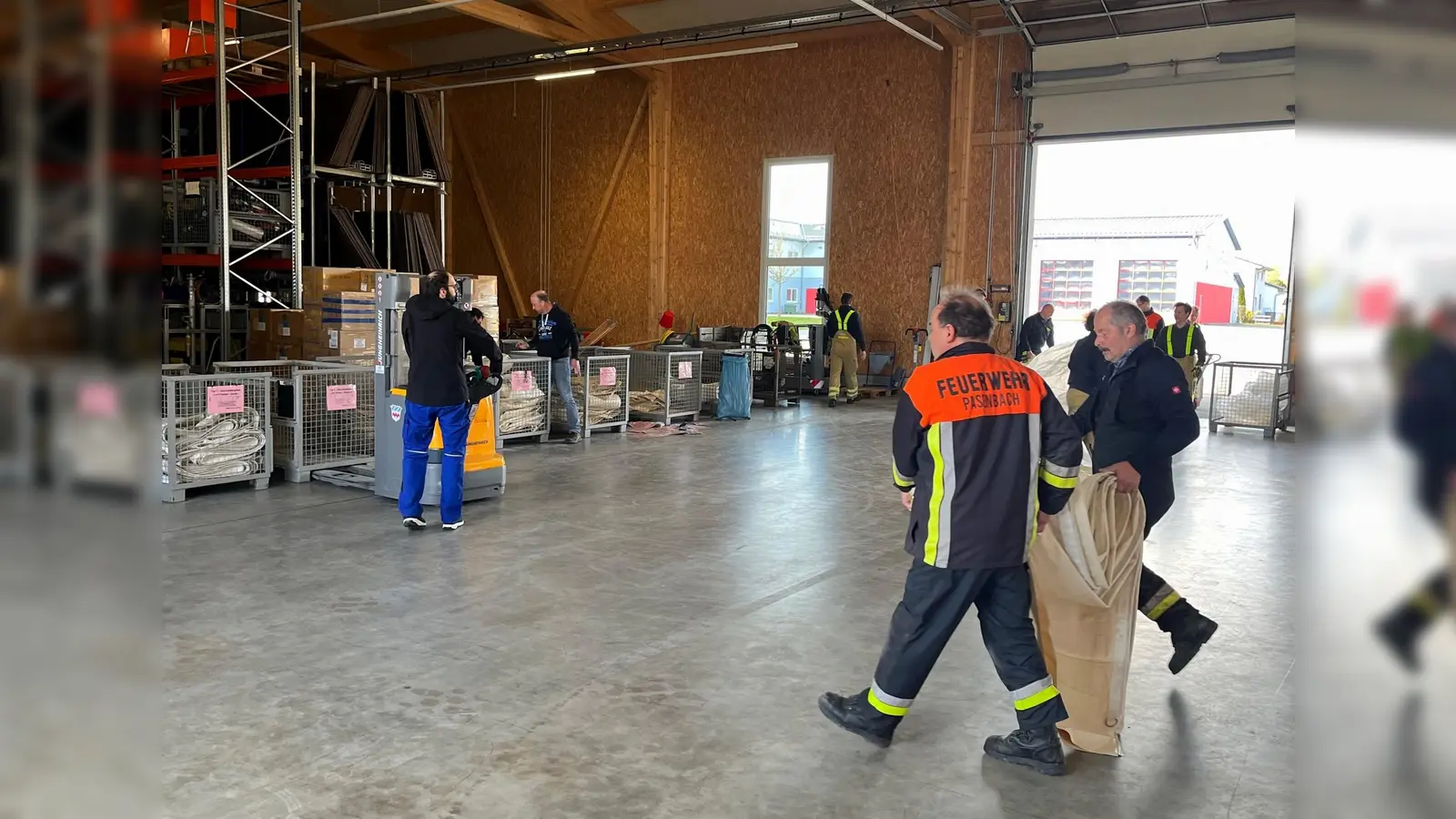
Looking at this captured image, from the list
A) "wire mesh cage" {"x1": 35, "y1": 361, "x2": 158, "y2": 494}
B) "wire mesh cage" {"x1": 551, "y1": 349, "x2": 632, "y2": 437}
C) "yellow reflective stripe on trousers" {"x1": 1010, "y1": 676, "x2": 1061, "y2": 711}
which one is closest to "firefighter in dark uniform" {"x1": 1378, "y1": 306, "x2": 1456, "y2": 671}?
"wire mesh cage" {"x1": 35, "y1": 361, "x2": 158, "y2": 494}

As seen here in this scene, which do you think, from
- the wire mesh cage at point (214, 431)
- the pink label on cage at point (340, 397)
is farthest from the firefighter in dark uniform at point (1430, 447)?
the pink label on cage at point (340, 397)

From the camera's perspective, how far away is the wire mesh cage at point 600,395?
11.3 metres

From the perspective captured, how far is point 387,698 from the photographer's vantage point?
12.7 ft

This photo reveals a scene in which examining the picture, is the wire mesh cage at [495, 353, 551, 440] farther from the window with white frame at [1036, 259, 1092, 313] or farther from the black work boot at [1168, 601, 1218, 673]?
the window with white frame at [1036, 259, 1092, 313]

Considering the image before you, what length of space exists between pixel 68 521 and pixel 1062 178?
1669 centimetres

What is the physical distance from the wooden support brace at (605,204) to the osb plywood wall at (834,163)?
0.66 meters

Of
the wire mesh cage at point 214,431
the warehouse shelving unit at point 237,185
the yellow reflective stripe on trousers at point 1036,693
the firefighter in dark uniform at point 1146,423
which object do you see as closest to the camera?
the yellow reflective stripe on trousers at point 1036,693

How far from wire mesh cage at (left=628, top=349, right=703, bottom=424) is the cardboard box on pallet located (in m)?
3.15

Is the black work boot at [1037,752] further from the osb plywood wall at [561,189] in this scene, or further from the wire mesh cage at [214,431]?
the osb plywood wall at [561,189]

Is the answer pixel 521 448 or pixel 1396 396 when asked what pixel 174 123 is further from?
pixel 1396 396

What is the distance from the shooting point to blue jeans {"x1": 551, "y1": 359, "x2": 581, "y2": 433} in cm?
1080

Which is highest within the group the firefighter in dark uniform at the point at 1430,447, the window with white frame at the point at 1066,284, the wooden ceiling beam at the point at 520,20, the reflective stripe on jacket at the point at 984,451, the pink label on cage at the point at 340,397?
the wooden ceiling beam at the point at 520,20

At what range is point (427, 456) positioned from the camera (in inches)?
265

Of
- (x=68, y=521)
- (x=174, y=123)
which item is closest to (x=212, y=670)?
(x=68, y=521)
